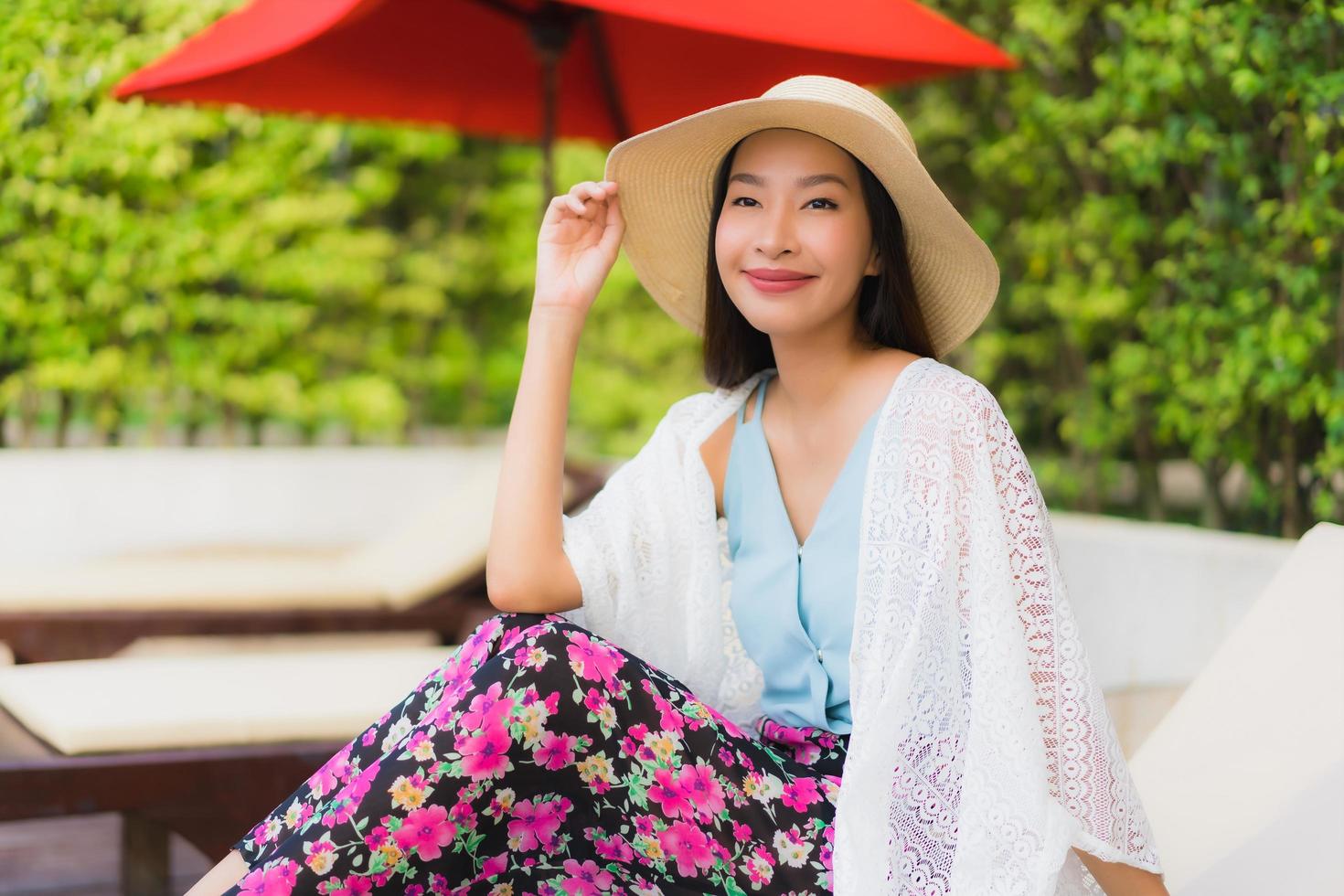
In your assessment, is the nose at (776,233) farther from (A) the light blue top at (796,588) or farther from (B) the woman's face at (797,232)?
(A) the light blue top at (796,588)

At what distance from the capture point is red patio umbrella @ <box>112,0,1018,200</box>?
3359 millimetres

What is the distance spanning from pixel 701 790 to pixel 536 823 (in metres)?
0.25

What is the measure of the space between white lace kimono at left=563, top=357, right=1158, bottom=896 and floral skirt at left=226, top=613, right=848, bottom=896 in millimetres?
147

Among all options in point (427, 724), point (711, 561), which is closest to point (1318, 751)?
point (711, 561)

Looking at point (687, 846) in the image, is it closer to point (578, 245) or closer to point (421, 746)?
point (421, 746)

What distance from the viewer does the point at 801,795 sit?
1927 millimetres

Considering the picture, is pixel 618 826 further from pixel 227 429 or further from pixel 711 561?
pixel 227 429

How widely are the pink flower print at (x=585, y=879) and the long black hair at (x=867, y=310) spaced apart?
0.88 m

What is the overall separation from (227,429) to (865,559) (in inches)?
214

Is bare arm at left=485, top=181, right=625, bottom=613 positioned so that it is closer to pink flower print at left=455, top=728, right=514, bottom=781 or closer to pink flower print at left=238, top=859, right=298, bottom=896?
pink flower print at left=455, top=728, right=514, bottom=781

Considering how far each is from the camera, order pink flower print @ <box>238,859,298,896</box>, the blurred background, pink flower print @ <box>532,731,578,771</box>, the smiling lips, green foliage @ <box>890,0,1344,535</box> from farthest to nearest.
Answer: green foliage @ <box>890,0,1344,535</box> < the blurred background < the smiling lips < pink flower print @ <box>532,731,578,771</box> < pink flower print @ <box>238,859,298,896</box>

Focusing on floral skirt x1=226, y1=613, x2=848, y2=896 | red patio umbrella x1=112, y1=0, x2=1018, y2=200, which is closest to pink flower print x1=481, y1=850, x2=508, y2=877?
floral skirt x1=226, y1=613, x2=848, y2=896

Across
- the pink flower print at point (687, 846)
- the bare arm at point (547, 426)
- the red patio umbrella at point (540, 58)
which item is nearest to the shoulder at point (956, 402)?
the bare arm at point (547, 426)

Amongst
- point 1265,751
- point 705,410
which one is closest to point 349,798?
point 705,410
